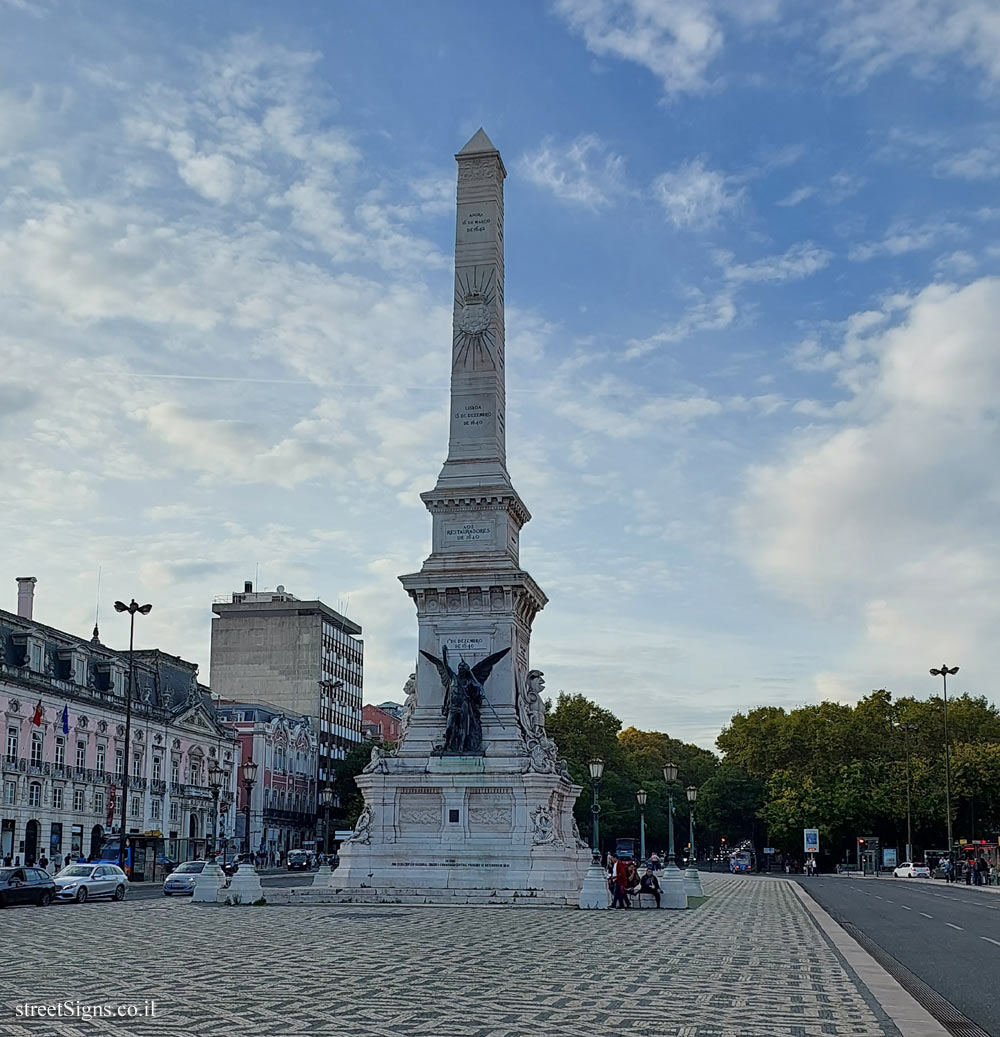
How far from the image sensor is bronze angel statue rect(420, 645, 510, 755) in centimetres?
4284

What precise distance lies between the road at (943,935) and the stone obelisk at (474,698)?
30.8 feet

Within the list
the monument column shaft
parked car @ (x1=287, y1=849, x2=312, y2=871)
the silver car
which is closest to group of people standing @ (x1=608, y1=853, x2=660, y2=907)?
the monument column shaft

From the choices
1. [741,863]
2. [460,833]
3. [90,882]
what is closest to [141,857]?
[90,882]

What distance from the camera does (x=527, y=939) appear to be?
78.9 feet

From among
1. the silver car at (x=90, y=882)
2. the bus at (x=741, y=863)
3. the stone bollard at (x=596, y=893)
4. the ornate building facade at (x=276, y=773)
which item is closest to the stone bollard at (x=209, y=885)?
the silver car at (x=90, y=882)

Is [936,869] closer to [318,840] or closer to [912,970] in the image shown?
[318,840]

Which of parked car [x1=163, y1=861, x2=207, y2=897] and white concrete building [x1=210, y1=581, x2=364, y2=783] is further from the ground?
white concrete building [x1=210, y1=581, x2=364, y2=783]

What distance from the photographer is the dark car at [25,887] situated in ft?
127

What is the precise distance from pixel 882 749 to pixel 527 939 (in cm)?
8649

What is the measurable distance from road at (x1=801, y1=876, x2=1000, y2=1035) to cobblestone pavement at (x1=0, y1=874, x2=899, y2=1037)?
1287mm

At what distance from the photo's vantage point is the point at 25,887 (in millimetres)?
39188

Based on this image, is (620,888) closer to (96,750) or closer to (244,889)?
(244,889)

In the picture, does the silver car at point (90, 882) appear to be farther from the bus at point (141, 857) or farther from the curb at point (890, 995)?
the curb at point (890, 995)

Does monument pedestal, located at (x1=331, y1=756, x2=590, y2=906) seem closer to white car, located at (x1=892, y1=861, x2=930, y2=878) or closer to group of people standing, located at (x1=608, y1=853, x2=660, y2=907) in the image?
group of people standing, located at (x1=608, y1=853, x2=660, y2=907)
